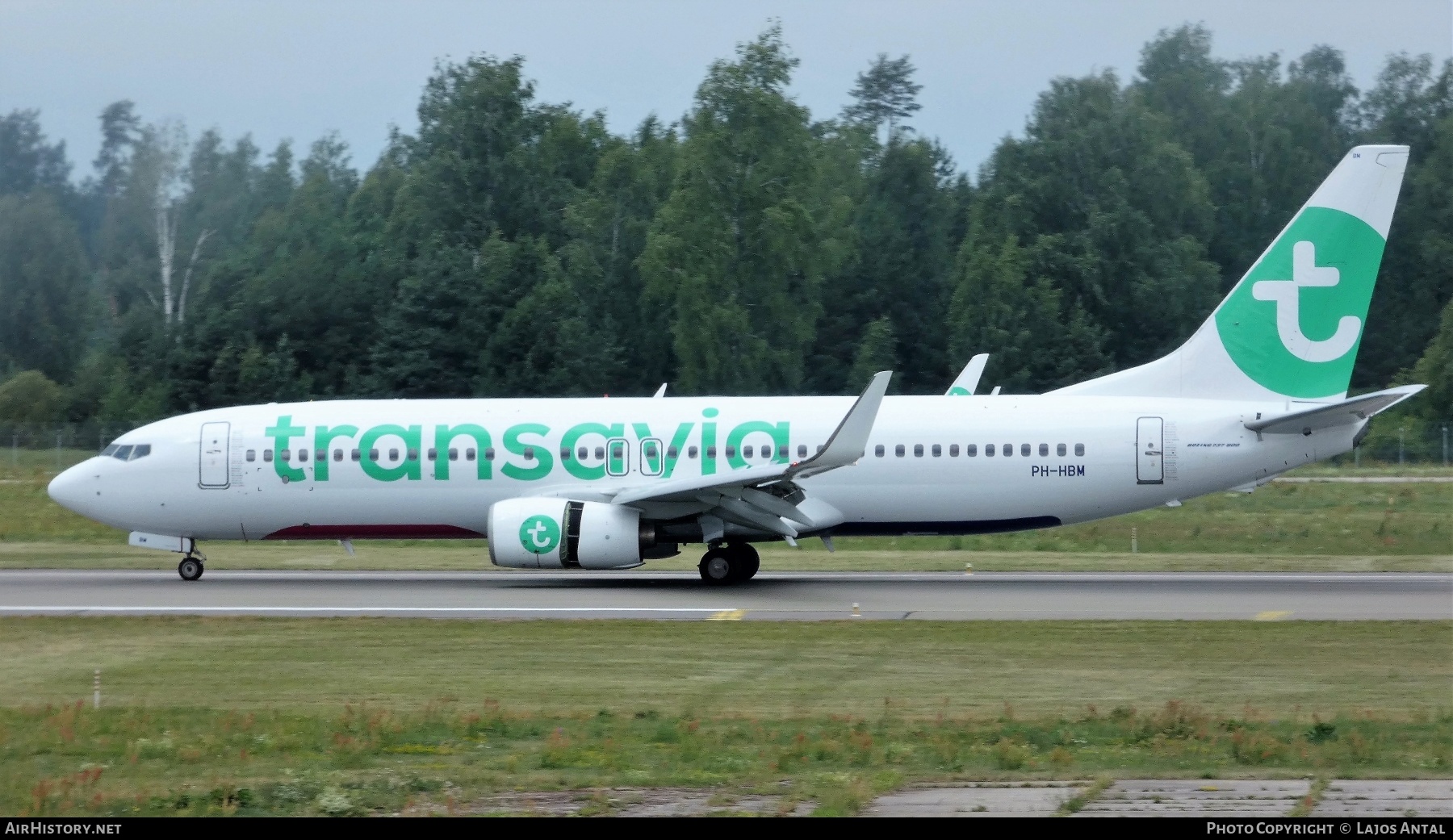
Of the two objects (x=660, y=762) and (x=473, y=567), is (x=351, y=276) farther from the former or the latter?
(x=660, y=762)

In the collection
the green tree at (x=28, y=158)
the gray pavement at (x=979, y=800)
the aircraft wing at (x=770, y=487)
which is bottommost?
the gray pavement at (x=979, y=800)

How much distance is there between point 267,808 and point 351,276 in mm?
50068

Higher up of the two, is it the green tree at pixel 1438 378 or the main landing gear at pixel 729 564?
the green tree at pixel 1438 378

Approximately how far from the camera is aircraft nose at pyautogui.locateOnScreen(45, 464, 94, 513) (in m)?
26.2

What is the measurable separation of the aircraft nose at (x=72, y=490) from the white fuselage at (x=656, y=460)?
0.10 ft

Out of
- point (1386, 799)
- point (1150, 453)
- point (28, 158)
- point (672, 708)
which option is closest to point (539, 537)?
point (1150, 453)

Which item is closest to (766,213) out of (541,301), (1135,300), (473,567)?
(541,301)

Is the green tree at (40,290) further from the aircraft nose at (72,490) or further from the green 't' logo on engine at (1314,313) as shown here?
the green 't' logo on engine at (1314,313)

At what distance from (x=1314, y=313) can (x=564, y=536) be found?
11701mm

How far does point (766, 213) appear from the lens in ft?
176

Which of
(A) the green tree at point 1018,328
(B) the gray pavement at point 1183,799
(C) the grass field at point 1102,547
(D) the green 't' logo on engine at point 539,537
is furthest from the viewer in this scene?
(A) the green tree at point 1018,328

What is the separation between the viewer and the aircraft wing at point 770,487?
22.6 metres

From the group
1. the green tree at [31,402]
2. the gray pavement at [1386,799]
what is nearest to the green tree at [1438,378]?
the green tree at [31,402]

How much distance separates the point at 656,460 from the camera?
2508 centimetres
